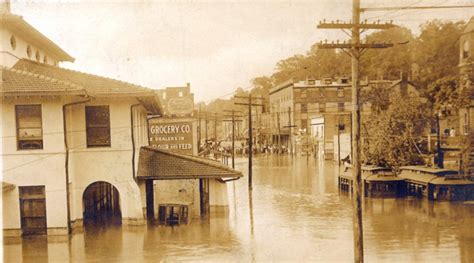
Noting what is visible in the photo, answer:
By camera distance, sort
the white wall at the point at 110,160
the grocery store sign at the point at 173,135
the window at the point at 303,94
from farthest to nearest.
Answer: the window at the point at 303,94
the grocery store sign at the point at 173,135
the white wall at the point at 110,160

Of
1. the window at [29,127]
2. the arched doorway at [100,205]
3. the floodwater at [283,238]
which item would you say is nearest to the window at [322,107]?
the floodwater at [283,238]

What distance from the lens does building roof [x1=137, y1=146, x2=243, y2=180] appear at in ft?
79.4

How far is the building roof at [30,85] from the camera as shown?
65.0 ft

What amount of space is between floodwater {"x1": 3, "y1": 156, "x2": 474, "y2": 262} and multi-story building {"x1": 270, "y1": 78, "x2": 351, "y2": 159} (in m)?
34.9

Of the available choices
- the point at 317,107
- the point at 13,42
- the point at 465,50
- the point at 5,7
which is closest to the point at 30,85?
the point at 13,42

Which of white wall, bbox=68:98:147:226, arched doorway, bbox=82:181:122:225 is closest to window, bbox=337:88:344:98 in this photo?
arched doorway, bbox=82:181:122:225

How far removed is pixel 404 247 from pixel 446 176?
13.5 metres

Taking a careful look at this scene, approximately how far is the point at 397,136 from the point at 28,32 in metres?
25.9

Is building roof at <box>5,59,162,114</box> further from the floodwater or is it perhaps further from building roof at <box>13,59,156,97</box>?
the floodwater

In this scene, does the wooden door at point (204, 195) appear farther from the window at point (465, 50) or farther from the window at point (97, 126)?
the window at point (465, 50)

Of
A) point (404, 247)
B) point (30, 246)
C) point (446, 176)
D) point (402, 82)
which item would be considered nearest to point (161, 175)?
point (30, 246)

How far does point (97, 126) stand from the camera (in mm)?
22719

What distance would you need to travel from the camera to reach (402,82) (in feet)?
204

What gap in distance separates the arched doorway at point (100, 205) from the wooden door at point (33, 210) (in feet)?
10.8
